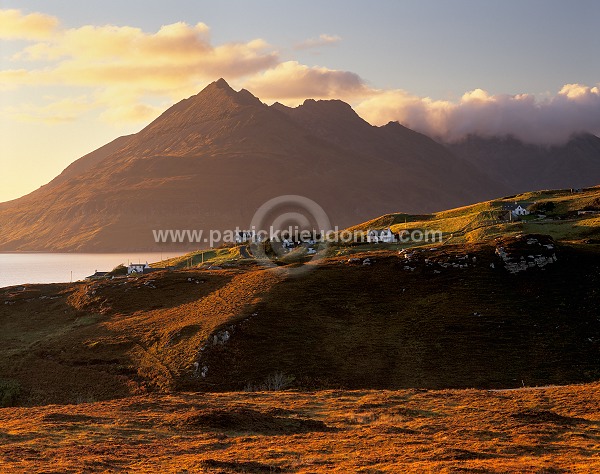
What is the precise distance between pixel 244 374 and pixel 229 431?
107 feet

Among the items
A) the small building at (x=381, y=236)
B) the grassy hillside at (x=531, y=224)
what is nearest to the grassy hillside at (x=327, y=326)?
the grassy hillside at (x=531, y=224)

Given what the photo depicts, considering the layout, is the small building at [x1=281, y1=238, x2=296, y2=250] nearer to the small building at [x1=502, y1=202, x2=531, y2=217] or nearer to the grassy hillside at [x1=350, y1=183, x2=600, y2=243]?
the grassy hillside at [x1=350, y1=183, x2=600, y2=243]

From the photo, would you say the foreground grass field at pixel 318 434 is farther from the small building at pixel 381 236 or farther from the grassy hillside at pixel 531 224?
the small building at pixel 381 236

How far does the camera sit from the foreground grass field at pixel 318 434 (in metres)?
28.0

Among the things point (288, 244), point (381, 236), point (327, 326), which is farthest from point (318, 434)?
point (288, 244)

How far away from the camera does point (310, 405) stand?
46156 millimetres

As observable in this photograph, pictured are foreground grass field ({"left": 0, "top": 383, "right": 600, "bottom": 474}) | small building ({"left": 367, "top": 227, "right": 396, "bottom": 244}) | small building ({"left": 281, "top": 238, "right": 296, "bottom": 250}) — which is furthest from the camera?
small building ({"left": 281, "top": 238, "right": 296, "bottom": 250})

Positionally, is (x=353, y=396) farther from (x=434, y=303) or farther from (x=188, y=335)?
(x=434, y=303)

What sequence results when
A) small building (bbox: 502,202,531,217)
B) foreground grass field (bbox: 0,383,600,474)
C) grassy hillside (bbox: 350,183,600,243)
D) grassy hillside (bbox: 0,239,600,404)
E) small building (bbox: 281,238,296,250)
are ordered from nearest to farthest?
foreground grass field (bbox: 0,383,600,474) < grassy hillside (bbox: 0,239,600,404) < grassy hillside (bbox: 350,183,600,243) < small building (bbox: 502,202,531,217) < small building (bbox: 281,238,296,250)

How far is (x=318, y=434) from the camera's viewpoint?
3597 cm

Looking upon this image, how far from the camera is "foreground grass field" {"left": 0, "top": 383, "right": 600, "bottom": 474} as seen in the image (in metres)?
28.0

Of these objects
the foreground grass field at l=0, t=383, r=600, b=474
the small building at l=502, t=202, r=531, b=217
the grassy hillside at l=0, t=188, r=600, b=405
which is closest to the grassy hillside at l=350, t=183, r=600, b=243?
the small building at l=502, t=202, r=531, b=217

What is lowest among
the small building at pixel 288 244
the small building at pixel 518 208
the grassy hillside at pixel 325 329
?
the grassy hillside at pixel 325 329

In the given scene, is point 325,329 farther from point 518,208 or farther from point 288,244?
point 518,208
